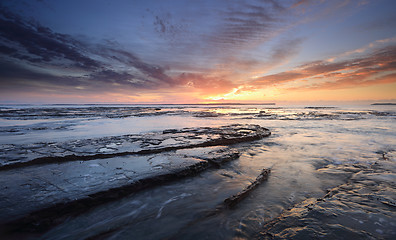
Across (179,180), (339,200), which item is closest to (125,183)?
(179,180)

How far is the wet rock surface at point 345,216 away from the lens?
2336 mm

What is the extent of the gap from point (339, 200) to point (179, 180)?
3.27 m

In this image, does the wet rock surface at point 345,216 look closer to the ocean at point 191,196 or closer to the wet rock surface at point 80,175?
the ocean at point 191,196

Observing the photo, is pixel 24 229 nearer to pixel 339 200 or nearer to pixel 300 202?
pixel 300 202

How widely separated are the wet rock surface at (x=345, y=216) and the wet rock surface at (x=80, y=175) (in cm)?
250

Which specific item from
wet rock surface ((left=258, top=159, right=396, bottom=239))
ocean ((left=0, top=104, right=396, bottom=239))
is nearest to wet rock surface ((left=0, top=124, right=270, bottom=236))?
ocean ((left=0, top=104, right=396, bottom=239))

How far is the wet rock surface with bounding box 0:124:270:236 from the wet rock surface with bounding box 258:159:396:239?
2496 mm

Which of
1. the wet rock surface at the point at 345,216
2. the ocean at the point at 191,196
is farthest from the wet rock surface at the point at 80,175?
the wet rock surface at the point at 345,216

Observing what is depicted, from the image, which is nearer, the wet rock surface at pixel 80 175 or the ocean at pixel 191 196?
the ocean at pixel 191 196

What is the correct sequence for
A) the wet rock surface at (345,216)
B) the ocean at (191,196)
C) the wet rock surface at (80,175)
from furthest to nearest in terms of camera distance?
the wet rock surface at (80,175), the ocean at (191,196), the wet rock surface at (345,216)

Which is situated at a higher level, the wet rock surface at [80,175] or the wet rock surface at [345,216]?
the wet rock surface at [80,175]

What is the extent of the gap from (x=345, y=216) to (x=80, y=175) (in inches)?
211

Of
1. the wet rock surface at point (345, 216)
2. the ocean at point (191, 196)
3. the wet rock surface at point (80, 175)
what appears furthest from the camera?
the wet rock surface at point (80, 175)

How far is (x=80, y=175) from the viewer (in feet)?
13.4
